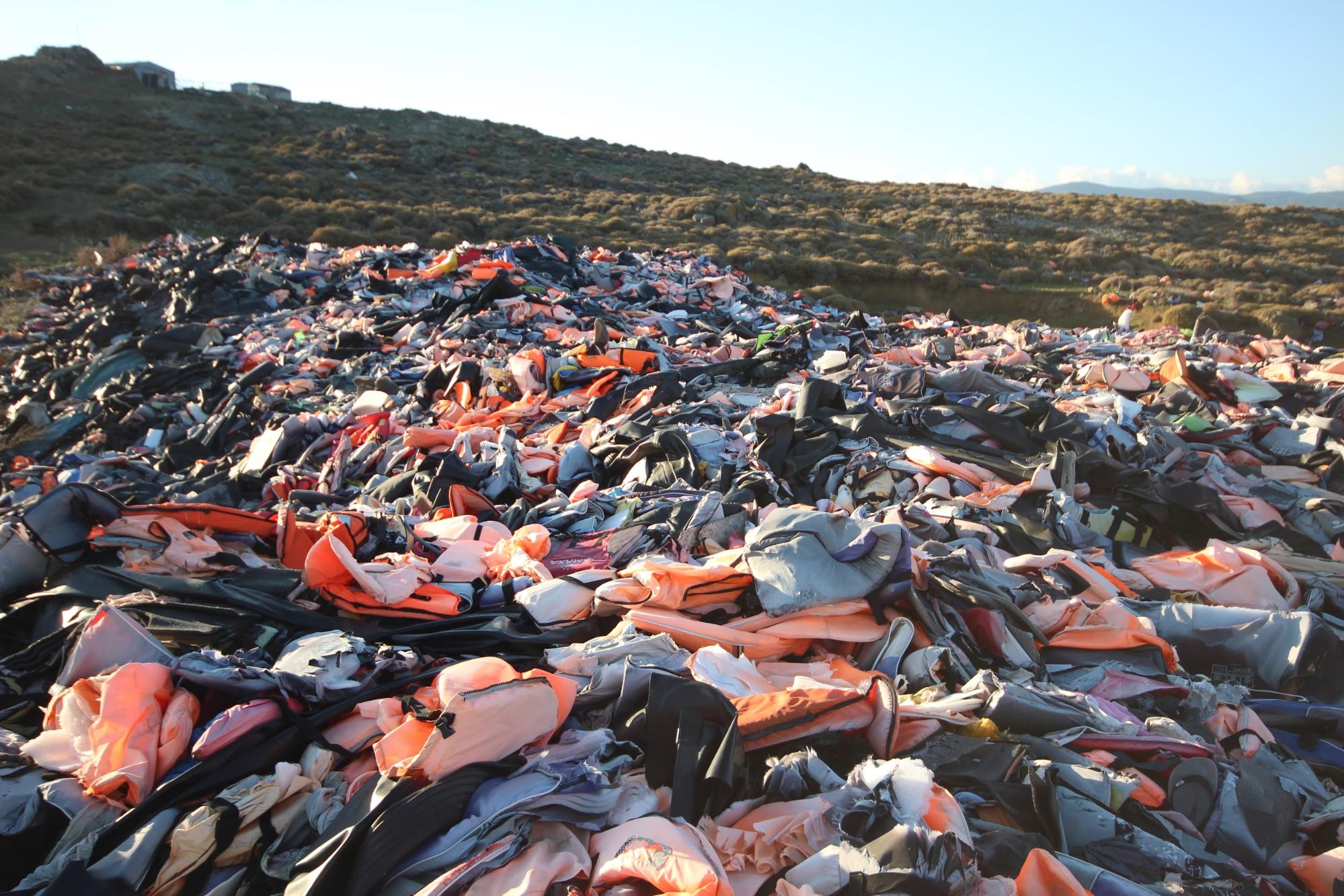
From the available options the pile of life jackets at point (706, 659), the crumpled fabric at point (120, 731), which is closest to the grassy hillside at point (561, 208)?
the pile of life jackets at point (706, 659)

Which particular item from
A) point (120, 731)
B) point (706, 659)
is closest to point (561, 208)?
point (706, 659)

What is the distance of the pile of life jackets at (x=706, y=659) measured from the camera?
1.86m

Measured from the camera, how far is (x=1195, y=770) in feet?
7.45

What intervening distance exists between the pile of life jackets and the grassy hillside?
1420cm

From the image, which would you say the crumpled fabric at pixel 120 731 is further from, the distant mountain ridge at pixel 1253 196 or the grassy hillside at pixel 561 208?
the distant mountain ridge at pixel 1253 196

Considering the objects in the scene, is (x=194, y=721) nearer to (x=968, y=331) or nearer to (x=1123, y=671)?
(x=1123, y=671)

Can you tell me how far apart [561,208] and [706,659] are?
25.6m

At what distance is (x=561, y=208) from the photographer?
25.9 meters

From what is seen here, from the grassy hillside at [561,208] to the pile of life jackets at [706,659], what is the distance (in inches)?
559

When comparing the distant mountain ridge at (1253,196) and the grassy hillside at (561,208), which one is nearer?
the grassy hillside at (561,208)

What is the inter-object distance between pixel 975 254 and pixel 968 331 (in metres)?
13.7

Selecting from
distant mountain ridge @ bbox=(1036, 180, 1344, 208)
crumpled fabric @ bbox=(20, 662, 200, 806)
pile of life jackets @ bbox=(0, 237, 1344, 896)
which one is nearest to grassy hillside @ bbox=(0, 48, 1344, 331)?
pile of life jackets @ bbox=(0, 237, 1344, 896)

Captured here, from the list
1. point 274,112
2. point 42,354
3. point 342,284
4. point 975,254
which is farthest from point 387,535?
point 274,112

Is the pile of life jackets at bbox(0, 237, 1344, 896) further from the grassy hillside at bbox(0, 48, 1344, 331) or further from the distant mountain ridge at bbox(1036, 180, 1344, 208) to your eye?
the distant mountain ridge at bbox(1036, 180, 1344, 208)
